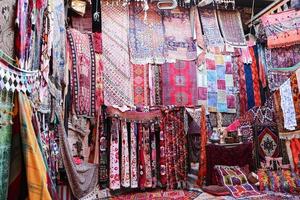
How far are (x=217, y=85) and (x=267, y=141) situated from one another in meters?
1.30

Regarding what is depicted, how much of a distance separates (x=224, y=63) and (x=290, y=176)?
2.29m

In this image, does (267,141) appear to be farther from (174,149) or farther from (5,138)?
(5,138)

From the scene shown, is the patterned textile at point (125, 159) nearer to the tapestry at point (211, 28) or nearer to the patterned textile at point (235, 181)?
the patterned textile at point (235, 181)

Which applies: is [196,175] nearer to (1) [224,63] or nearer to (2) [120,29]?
(1) [224,63]

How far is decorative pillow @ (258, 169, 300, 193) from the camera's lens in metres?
3.99

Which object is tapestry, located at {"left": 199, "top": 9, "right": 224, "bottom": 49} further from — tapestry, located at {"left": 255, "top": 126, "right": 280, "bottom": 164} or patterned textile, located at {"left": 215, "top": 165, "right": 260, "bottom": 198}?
patterned textile, located at {"left": 215, "top": 165, "right": 260, "bottom": 198}

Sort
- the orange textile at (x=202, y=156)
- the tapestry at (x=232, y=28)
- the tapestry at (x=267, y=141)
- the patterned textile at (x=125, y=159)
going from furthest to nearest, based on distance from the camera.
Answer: the tapestry at (x=232, y=28) < the tapestry at (x=267, y=141) < the orange textile at (x=202, y=156) < the patterned textile at (x=125, y=159)

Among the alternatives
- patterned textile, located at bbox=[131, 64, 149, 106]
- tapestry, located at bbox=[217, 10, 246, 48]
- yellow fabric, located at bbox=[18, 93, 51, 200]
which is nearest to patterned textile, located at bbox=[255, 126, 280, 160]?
tapestry, located at bbox=[217, 10, 246, 48]

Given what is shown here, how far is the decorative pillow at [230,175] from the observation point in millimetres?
4285

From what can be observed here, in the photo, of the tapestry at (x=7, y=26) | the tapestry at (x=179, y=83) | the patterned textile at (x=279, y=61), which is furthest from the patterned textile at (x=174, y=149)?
the tapestry at (x=7, y=26)

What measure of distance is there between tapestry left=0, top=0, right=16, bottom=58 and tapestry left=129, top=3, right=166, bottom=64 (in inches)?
145

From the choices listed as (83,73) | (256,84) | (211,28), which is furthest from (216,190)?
(211,28)

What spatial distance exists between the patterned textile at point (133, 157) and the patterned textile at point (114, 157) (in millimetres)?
206

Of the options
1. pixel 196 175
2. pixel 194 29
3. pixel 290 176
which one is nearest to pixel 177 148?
pixel 196 175
